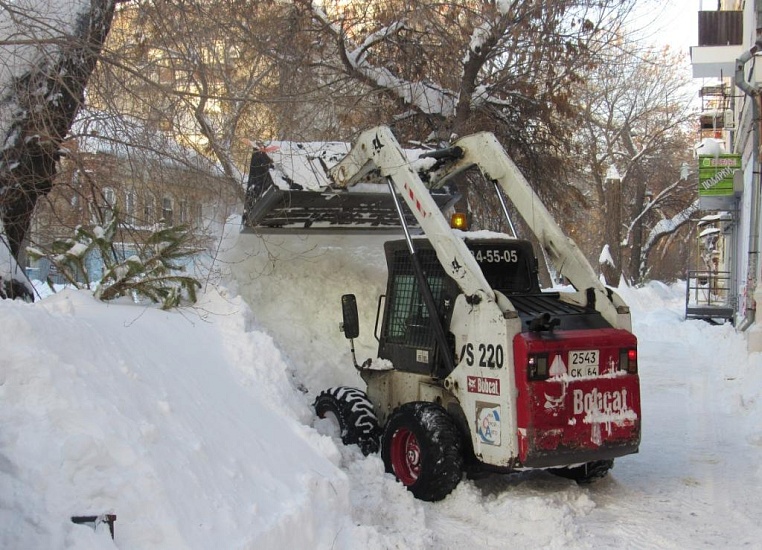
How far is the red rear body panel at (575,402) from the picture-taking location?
21.0 ft

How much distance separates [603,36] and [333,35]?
4.73 metres

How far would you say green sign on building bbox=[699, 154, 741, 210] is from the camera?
22.9 meters

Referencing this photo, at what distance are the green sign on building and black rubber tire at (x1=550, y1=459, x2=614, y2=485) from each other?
57.2 ft

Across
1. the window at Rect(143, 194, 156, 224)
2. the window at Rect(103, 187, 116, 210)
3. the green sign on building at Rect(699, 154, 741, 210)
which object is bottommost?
the window at Rect(143, 194, 156, 224)

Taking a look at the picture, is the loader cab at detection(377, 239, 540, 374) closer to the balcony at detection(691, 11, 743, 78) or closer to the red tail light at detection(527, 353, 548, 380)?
the red tail light at detection(527, 353, 548, 380)

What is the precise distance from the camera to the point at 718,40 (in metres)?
25.5

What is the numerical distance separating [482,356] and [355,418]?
1582 mm

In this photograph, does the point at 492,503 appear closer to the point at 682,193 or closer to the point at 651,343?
the point at 651,343

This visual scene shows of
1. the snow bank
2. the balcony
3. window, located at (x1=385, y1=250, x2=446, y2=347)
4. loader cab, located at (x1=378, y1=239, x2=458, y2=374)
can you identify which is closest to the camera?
the snow bank

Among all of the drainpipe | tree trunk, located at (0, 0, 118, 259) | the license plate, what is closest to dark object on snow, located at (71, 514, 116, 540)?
the license plate

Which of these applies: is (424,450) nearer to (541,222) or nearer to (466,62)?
(541,222)

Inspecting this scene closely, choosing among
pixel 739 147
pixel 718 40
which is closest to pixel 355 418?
pixel 739 147

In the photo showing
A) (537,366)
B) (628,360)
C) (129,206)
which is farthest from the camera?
(129,206)

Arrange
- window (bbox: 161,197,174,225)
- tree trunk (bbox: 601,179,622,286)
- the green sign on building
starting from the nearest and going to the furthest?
window (bbox: 161,197,174,225), the green sign on building, tree trunk (bbox: 601,179,622,286)
